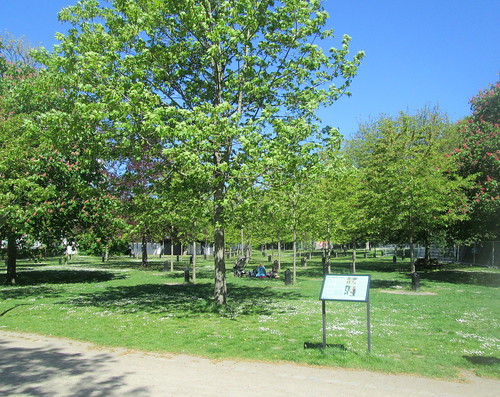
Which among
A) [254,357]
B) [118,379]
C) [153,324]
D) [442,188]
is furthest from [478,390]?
[442,188]

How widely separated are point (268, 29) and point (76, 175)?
12.3 metres

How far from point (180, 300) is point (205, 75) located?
7.89 meters

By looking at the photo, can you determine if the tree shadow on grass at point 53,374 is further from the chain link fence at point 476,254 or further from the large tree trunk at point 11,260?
the chain link fence at point 476,254

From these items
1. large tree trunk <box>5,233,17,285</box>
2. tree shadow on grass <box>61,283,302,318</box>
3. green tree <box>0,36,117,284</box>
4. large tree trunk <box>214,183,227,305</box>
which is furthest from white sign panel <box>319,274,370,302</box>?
large tree trunk <box>5,233,17,285</box>

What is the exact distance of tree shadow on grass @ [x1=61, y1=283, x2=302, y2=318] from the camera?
1291cm

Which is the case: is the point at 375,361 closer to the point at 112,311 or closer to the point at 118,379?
the point at 118,379

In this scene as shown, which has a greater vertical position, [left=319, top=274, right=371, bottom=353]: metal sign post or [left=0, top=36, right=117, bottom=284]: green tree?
[left=0, top=36, right=117, bottom=284]: green tree

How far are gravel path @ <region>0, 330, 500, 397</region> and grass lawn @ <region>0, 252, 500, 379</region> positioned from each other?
462 millimetres

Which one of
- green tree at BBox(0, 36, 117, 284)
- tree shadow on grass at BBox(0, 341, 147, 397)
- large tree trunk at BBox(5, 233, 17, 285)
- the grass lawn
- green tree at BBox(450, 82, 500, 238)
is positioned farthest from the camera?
green tree at BBox(450, 82, 500, 238)

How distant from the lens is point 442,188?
754 inches

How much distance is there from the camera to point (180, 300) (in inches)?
607

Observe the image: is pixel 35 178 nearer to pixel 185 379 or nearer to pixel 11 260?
pixel 11 260

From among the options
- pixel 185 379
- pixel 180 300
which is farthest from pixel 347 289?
pixel 180 300

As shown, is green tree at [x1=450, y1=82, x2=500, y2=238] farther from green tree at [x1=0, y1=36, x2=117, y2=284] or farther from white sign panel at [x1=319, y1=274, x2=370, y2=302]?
green tree at [x1=0, y1=36, x2=117, y2=284]
